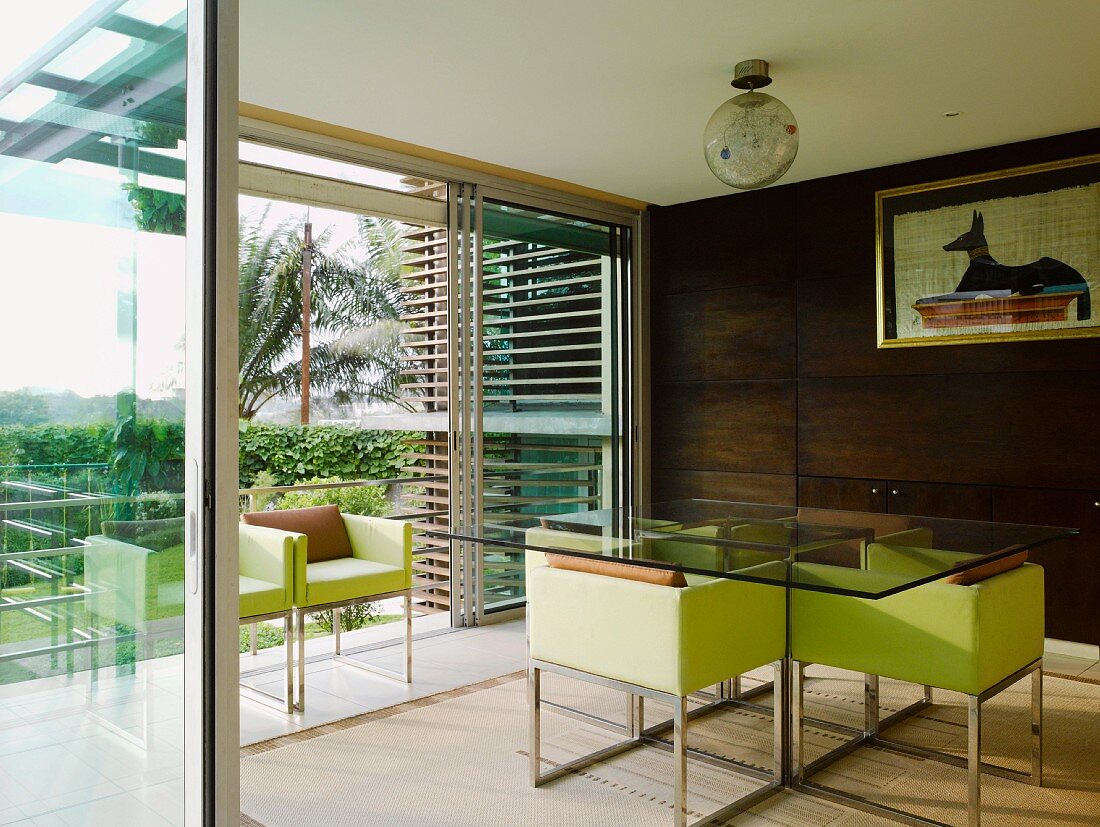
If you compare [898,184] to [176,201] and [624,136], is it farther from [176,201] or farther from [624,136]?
[176,201]

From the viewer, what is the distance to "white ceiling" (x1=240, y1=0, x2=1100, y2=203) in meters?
3.08

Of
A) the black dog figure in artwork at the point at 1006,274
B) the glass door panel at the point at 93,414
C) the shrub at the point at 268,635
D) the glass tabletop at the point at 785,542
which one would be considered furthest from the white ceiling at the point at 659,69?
the shrub at the point at 268,635

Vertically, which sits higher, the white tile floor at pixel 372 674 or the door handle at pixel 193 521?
the door handle at pixel 193 521

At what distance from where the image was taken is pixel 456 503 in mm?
5090

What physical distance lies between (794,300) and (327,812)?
397 centimetres

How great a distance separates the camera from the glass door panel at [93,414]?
170cm

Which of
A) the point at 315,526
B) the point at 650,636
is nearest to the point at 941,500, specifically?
the point at 650,636

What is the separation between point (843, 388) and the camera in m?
5.24

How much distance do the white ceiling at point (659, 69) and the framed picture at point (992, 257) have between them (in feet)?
0.85

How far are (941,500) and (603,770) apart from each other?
9.11 ft

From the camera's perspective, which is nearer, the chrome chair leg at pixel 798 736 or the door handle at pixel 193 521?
the door handle at pixel 193 521

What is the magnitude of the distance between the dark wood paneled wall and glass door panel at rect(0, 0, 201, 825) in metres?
4.18

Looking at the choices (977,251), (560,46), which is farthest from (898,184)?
(560,46)

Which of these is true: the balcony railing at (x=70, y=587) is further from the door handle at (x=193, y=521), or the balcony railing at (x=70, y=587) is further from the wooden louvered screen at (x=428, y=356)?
the wooden louvered screen at (x=428, y=356)
